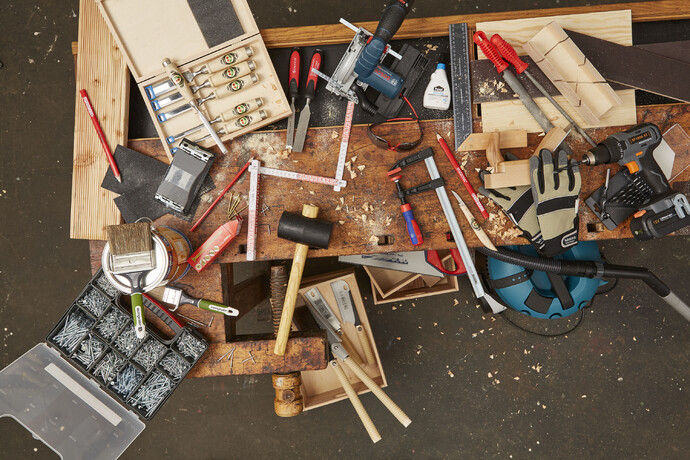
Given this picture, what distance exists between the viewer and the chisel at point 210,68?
1.85m

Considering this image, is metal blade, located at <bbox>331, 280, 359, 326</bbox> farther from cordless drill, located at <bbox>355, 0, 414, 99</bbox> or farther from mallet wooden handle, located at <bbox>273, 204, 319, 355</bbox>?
cordless drill, located at <bbox>355, 0, 414, 99</bbox>

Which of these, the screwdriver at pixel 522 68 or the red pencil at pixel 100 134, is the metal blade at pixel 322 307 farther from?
the screwdriver at pixel 522 68

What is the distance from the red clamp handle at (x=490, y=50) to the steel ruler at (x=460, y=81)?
75mm

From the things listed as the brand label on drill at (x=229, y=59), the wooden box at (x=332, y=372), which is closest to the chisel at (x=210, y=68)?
the brand label on drill at (x=229, y=59)

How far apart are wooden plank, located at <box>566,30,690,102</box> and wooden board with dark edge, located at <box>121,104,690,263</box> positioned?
49 cm

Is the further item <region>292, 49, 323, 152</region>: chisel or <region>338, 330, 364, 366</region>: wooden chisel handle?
<region>338, 330, 364, 366</region>: wooden chisel handle

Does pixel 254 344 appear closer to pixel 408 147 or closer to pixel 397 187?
pixel 397 187

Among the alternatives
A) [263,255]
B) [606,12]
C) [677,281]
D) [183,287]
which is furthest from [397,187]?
[677,281]

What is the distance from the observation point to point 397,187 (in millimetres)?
1916

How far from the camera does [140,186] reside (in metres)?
1.95

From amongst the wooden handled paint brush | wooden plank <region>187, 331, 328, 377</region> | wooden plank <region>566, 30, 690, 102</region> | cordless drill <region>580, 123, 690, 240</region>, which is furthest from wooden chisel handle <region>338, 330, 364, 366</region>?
wooden plank <region>566, 30, 690, 102</region>

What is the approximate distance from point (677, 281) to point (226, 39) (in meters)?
3.62

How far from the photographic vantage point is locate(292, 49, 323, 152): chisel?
1.93 metres

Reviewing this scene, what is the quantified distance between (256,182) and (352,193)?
49 centimetres
